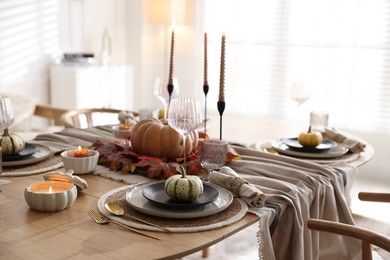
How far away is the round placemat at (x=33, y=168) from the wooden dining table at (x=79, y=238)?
10.1 inches

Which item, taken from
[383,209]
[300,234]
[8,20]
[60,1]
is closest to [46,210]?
[300,234]

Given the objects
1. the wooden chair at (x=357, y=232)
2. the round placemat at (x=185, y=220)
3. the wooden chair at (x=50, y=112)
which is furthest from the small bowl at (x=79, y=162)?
the wooden chair at (x=50, y=112)

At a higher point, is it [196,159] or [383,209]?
[196,159]

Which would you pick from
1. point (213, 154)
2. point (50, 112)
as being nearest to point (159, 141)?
point (213, 154)

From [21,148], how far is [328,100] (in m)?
3.37

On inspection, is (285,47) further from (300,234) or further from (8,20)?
(300,234)

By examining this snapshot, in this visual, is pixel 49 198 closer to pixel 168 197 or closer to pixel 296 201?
pixel 168 197

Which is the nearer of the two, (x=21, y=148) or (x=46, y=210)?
(x=46, y=210)

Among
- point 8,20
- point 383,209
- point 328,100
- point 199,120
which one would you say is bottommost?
point 383,209

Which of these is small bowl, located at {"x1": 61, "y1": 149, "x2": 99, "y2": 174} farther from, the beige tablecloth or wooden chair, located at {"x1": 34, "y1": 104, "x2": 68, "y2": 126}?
wooden chair, located at {"x1": 34, "y1": 104, "x2": 68, "y2": 126}

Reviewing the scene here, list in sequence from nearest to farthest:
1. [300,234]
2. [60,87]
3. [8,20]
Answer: [300,234]
[8,20]
[60,87]

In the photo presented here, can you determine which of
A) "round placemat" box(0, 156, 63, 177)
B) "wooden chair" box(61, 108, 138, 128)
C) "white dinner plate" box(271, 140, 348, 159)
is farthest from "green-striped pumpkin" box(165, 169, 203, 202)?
"wooden chair" box(61, 108, 138, 128)

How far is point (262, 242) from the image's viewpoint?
136 cm

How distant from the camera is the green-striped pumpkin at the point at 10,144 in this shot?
175cm
